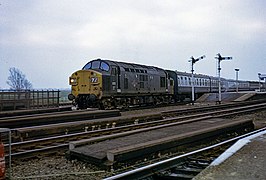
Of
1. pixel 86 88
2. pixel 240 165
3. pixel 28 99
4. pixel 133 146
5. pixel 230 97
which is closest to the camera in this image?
pixel 240 165

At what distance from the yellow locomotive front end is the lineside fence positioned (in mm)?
3651

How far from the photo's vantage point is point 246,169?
16.4 feet

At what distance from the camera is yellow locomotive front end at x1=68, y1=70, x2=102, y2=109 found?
18484 millimetres

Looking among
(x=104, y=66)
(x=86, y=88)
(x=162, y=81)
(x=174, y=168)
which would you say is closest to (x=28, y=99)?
(x=86, y=88)

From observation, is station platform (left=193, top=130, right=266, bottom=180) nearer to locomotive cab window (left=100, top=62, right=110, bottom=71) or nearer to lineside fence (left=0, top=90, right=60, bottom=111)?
locomotive cab window (left=100, top=62, right=110, bottom=71)

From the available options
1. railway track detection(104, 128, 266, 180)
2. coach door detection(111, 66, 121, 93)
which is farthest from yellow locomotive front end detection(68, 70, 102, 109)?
railway track detection(104, 128, 266, 180)

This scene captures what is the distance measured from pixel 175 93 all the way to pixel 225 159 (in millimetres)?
24595

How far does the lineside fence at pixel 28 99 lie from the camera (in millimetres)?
20359

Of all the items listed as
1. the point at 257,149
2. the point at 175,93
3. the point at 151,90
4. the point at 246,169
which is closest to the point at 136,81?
the point at 151,90

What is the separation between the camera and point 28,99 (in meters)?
21.6

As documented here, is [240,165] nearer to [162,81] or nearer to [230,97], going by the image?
[162,81]

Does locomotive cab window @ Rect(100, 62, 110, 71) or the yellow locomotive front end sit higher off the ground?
locomotive cab window @ Rect(100, 62, 110, 71)

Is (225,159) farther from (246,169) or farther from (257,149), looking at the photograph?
(257,149)

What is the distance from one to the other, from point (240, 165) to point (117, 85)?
1510 centimetres
